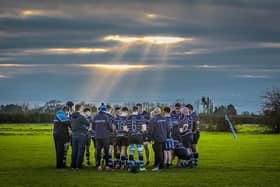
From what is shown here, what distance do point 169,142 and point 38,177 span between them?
5895mm

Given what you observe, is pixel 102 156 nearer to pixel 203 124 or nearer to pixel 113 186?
pixel 113 186

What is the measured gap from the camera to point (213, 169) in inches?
1060

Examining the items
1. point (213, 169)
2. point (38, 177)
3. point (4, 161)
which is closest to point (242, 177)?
point (213, 169)

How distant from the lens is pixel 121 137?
26688 millimetres

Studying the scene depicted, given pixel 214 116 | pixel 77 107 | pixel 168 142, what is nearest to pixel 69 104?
pixel 77 107

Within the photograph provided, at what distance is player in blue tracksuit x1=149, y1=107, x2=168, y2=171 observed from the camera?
2660 centimetres

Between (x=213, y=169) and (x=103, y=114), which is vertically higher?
(x=103, y=114)

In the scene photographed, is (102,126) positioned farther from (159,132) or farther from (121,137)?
(159,132)

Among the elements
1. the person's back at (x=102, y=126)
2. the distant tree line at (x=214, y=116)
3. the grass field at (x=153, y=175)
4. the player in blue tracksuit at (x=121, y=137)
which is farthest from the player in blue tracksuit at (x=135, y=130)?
the distant tree line at (x=214, y=116)

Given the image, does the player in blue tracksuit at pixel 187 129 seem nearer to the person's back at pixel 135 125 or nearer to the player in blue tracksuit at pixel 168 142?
the player in blue tracksuit at pixel 168 142

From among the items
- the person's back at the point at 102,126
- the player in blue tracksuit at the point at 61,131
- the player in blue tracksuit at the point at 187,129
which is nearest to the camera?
the person's back at the point at 102,126

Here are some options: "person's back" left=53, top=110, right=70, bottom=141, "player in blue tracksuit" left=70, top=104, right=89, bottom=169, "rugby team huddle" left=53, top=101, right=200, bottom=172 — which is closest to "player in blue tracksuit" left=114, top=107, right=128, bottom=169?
"rugby team huddle" left=53, top=101, right=200, bottom=172

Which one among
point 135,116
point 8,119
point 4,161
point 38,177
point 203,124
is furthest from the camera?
point 8,119

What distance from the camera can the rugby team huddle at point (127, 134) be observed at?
25797 mm
